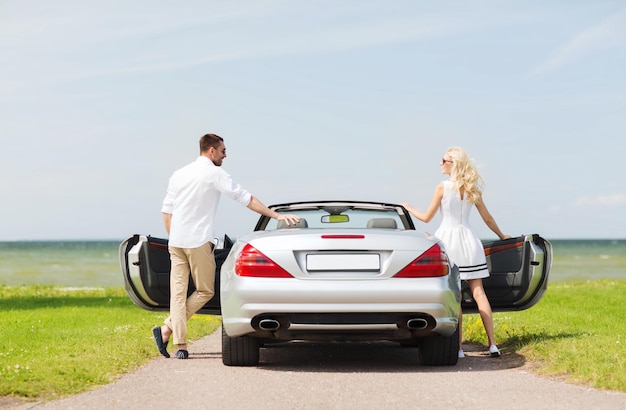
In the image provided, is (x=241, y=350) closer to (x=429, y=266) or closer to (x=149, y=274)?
(x=149, y=274)

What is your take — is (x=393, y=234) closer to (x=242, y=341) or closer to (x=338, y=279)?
(x=338, y=279)

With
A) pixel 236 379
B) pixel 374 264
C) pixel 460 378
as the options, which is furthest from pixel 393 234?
pixel 236 379

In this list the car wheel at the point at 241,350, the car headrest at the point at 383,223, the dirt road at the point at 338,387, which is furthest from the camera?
the car headrest at the point at 383,223

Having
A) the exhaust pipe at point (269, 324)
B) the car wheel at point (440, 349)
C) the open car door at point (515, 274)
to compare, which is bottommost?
the car wheel at point (440, 349)

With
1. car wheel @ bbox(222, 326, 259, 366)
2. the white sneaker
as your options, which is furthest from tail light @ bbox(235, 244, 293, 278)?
the white sneaker

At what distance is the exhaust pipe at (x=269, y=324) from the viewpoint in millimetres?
7619

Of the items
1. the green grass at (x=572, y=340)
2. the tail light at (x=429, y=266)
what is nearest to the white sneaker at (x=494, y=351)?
the green grass at (x=572, y=340)

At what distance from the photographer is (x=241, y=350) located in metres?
8.27

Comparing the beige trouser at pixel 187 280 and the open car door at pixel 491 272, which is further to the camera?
the open car door at pixel 491 272

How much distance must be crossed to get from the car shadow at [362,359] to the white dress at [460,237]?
3.04 ft

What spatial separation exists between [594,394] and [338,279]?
223 centimetres

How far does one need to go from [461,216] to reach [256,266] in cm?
249

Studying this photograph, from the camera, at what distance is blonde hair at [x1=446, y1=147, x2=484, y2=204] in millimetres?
8969

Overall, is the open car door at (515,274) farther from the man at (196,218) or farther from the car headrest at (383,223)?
the man at (196,218)
